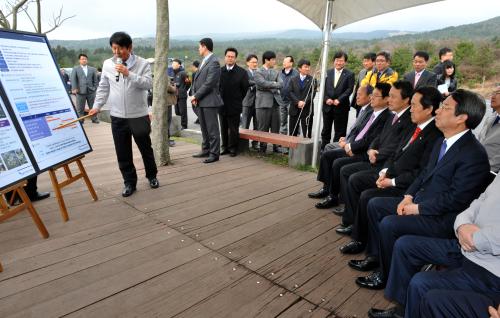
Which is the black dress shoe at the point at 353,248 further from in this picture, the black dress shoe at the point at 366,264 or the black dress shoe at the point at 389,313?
the black dress shoe at the point at 389,313

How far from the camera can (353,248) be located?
256cm

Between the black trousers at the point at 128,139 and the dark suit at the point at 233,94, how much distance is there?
1749mm

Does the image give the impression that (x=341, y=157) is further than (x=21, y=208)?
Yes

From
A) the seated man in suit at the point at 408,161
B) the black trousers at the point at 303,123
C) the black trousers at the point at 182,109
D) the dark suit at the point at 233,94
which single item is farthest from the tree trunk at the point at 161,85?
the black trousers at the point at 182,109

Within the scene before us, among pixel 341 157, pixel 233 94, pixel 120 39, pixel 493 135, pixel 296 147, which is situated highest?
pixel 120 39

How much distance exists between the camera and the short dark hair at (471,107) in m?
1.98

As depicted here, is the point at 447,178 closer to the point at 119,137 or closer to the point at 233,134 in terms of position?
the point at 119,137

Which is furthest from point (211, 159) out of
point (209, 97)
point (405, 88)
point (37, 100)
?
point (405, 88)

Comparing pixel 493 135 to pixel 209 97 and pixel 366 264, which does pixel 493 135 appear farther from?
pixel 209 97

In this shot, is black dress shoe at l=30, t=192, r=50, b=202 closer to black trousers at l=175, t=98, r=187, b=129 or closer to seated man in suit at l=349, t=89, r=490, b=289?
seated man in suit at l=349, t=89, r=490, b=289

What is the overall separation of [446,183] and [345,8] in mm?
2944

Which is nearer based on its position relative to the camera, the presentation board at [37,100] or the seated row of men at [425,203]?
the seated row of men at [425,203]

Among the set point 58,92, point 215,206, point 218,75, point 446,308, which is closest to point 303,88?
point 218,75

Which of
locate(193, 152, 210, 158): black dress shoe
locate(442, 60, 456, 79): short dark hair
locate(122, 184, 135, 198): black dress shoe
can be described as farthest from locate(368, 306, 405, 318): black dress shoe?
locate(442, 60, 456, 79): short dark hair
